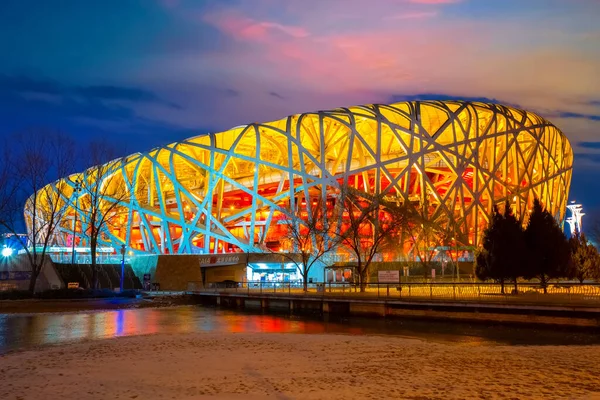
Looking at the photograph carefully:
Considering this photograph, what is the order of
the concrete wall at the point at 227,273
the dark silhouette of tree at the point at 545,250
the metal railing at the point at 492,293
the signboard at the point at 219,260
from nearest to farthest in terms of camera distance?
1. the metal railing at the point at 492,293
2. the dark silhouette of tree at the point at 545,250
3. the signboard at the point at 219,260
4. the concrete wall at the point at 227,273

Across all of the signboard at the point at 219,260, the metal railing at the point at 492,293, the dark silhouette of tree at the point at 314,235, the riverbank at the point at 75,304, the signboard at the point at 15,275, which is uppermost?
the dark silhouette of tree at the point at 314,235

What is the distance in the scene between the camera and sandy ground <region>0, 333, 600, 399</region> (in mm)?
11984

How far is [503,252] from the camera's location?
105 ft

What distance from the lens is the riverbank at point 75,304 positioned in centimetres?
3581

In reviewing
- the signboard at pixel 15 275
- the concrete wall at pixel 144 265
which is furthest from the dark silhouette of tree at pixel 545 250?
the signboard at pixel 15 275

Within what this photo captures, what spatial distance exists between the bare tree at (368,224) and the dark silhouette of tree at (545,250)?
12.2 m

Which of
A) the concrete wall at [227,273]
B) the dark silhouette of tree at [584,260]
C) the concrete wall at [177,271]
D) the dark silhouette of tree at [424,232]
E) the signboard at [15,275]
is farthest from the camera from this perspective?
the concrete wall at [227,273]

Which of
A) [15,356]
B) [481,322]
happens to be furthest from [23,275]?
[481,322]

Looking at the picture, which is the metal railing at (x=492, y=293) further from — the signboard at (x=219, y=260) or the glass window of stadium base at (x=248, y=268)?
the signboard at (x=219, y=260)

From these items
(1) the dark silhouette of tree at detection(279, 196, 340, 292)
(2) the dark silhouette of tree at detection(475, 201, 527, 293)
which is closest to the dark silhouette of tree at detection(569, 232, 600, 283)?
(2) the dark silhouette of tree at detection(475, 201, 527, 293)

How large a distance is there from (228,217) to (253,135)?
982cm

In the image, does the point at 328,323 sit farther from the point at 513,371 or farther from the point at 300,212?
the point at 300,212

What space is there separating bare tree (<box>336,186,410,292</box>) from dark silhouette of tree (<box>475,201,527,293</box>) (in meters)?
10.7

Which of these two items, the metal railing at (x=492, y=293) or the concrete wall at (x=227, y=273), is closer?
the metal railing at (x=492, y=293)
